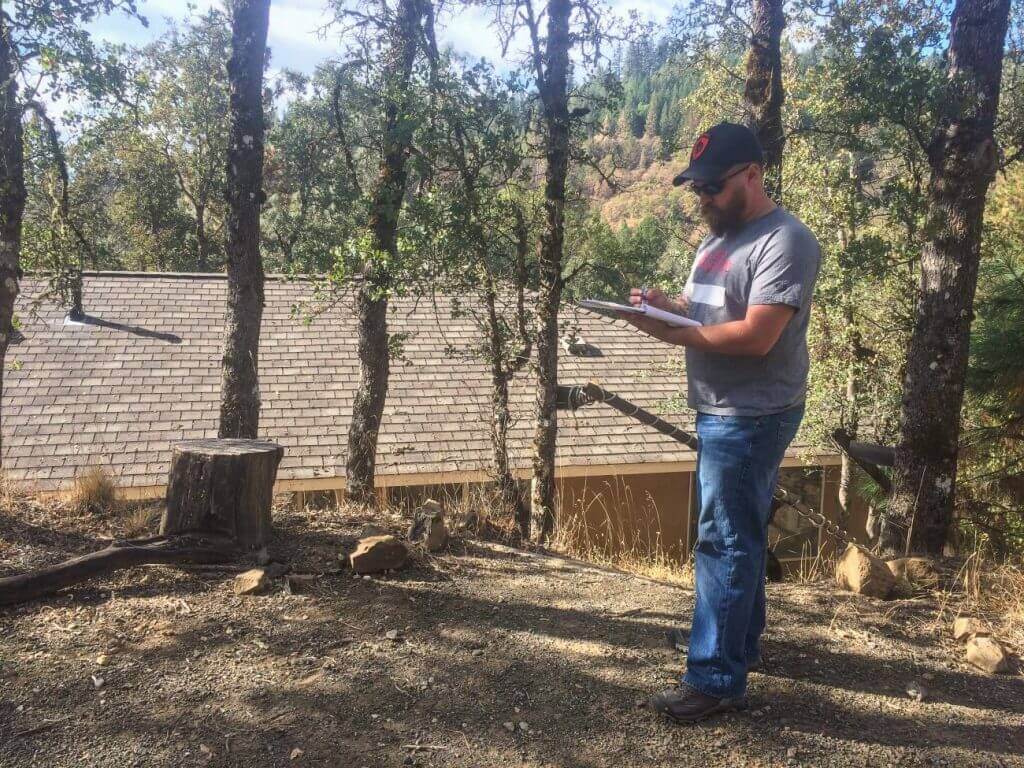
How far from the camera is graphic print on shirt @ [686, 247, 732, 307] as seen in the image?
103 inches

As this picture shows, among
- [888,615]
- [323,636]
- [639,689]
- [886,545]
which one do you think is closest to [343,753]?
[323,636]

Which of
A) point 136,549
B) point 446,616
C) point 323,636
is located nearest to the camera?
point 323,636

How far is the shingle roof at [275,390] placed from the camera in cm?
1033

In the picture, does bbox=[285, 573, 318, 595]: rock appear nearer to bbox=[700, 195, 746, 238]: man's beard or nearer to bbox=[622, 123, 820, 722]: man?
bbox=[622, 123, 820, 722]: man

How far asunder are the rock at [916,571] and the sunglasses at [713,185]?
267 cm

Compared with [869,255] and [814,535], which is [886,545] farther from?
[814,535]

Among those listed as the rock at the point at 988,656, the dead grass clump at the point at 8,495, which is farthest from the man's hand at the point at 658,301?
the dead grass clump at the point at 8,495

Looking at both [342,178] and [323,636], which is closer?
[323,636]

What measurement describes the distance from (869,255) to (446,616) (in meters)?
5.20

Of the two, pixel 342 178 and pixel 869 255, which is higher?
pixel 342 178

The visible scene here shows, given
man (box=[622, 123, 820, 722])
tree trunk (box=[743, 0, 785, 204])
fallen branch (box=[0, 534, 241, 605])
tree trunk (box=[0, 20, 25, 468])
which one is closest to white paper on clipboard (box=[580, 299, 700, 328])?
man (box=[622, 123, 820, 722])

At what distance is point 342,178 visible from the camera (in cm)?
792

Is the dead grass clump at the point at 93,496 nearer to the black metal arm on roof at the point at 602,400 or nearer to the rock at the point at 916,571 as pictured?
the black metal arm on roof at the point at 602,400

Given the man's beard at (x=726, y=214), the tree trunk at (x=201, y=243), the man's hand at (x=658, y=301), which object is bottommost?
the man's hand at (x=658, y=301)
